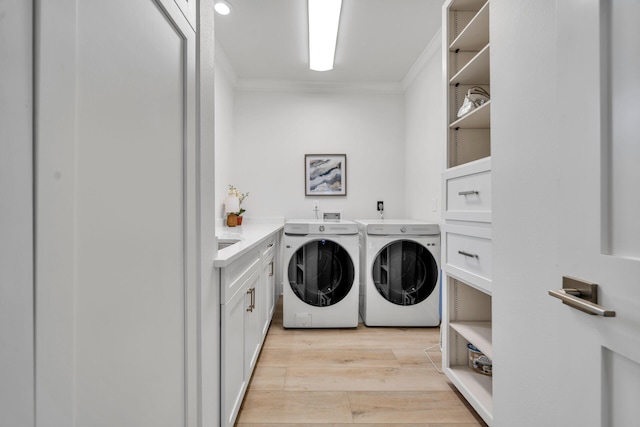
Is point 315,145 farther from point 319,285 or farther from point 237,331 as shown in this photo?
point 237,331

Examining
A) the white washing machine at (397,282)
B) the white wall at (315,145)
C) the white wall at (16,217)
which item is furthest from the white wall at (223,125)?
the white wall at (16,217)

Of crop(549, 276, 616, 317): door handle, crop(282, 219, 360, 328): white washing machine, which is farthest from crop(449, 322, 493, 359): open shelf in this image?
crop(282, 219, 360, 328): white washing machine

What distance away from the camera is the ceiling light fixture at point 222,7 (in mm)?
2125

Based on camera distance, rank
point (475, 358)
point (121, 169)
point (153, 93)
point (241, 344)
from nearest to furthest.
→ 1. point (121, 169)
2. point (153, 93)
3. point (241, 344)
4. point (475, 358)

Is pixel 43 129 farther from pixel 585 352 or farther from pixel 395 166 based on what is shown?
pixel 395 166

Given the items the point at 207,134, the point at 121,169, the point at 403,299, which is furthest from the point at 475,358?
the point at 121,169

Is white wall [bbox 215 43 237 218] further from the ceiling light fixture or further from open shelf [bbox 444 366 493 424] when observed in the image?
open shelf [bbox 444 366 493 424]

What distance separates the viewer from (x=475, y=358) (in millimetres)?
1644

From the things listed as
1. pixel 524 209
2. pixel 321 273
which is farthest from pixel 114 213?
pixel 321 273

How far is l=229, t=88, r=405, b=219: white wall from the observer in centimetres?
345

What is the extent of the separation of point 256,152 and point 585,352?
3.29 meters

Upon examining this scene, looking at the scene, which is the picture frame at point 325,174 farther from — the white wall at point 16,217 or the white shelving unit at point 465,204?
the white wall at point 16,217

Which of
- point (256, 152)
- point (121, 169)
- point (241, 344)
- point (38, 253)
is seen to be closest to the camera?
point (38, 253)

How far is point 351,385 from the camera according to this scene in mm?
1727
